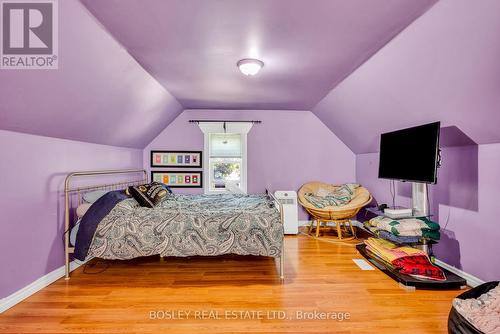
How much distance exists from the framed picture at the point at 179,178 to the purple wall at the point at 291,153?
160 millimetres

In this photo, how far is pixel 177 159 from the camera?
5.00m

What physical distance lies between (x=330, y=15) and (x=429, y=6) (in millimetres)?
672

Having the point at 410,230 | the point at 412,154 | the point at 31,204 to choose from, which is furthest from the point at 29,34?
the point at 410,230

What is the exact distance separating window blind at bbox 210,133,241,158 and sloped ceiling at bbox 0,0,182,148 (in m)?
1.66

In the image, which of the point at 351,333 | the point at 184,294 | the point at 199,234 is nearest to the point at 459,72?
the point at 351,333

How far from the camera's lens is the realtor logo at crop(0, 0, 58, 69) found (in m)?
1.73

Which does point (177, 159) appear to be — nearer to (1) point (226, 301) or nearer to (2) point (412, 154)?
(1) point (226, 301)

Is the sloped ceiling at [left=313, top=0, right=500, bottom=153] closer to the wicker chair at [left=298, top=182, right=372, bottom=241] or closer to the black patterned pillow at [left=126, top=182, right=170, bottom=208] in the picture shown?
the wicker chair at [left=298, top=182, right=372, bottom=241]

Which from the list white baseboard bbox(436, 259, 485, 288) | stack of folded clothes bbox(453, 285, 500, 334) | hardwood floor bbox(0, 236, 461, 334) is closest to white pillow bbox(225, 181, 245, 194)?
hardwood floor bbox(0, 236, 461, 334)

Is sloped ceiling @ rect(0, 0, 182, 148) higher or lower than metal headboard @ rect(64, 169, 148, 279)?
higher

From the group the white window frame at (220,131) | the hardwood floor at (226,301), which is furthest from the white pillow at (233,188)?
the hardwood floor at (226,301)

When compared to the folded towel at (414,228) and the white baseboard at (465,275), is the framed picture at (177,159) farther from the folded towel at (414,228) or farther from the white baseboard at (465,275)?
the white baseboard at (465,275)

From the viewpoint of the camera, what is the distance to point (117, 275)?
2850 millimetres

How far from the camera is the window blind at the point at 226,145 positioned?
512cm
